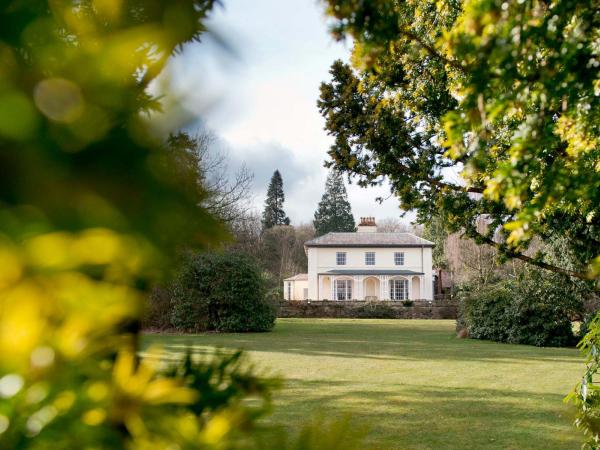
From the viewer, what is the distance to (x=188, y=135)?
0.57 metres

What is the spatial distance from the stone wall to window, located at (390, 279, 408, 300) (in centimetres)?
1134

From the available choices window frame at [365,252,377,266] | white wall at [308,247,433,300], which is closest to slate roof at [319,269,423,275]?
white wall at [308,247,433,300]

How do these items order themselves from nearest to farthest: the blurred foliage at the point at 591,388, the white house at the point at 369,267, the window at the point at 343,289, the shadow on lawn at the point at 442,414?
the blurred foliage at the point at 591,388, the shadow on lawn at the point at 442,414, the white house at the point at 369,267, the window at the point at 343,289

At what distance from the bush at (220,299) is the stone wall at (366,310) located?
1484 cm

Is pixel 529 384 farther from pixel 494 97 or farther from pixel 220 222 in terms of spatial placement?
pixel 220 222

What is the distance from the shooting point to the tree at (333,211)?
69.6 meters

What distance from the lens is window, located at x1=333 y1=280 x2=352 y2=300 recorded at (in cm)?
5225

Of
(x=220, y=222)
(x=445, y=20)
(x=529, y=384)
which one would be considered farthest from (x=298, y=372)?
(x=220, y=222)

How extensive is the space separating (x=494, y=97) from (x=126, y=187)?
1.36m

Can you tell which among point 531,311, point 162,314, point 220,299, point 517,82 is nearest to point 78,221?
point 517,82

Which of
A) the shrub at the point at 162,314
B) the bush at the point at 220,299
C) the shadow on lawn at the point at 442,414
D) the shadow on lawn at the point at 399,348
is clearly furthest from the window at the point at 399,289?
the shadow on lawn at the point at 442,414

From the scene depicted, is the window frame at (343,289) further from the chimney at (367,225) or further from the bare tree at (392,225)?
the bare tree at (392,225)

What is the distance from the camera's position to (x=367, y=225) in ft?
178

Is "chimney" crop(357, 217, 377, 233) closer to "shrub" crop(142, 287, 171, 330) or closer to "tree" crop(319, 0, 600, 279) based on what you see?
"shrub" crop(142, 287, 171, 330)
